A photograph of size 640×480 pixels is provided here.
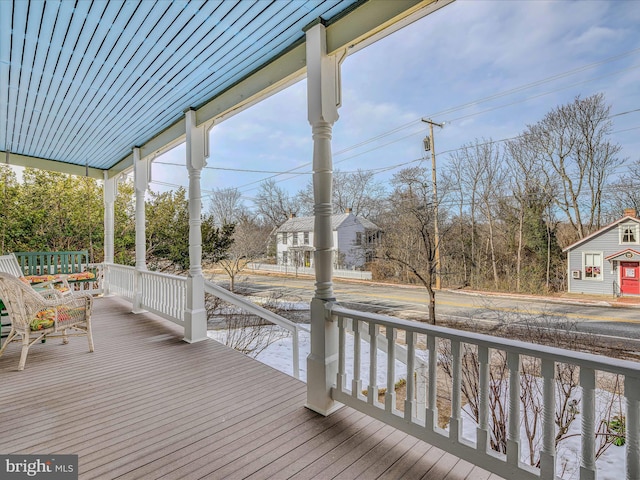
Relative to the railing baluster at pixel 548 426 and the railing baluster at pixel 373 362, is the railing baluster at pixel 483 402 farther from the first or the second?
the railing baluster at pixel 373 362

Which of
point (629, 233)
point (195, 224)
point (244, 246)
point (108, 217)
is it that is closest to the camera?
point (629, 233)

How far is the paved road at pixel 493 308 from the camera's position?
7.08 ft

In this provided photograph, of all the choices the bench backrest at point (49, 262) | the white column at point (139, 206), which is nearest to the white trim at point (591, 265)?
the white column at point (139, 206)

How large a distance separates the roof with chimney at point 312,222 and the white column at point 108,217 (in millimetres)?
3667

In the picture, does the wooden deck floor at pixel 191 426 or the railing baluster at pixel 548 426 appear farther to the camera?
the wooden deck floor at pixel 191 426

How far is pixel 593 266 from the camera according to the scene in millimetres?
2150

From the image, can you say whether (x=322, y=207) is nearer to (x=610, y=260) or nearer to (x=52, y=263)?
(x=610, y=260)

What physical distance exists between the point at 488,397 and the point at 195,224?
3.50 metres

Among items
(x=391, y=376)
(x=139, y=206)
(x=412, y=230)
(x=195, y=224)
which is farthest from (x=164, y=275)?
(x=391, y=376)

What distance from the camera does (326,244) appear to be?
7.64 feet

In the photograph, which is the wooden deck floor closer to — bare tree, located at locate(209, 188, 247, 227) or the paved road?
the paved road

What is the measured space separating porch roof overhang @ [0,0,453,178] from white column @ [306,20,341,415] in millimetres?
142

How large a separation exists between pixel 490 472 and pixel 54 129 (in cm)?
620

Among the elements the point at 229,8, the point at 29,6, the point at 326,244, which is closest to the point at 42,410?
the point at 326,244
